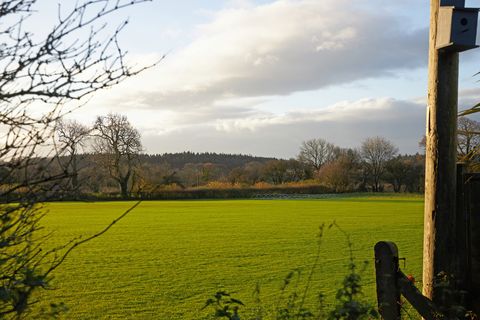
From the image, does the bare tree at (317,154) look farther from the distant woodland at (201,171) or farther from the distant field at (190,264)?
the distant field at (190,264)

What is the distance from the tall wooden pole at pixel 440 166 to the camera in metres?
3.99

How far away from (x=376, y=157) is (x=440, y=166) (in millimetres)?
97168

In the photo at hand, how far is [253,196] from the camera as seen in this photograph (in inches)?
2881

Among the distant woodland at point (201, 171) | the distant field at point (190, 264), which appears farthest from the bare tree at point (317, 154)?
the distant field at point (190, 264)

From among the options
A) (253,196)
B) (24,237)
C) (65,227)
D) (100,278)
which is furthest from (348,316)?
(253,196)

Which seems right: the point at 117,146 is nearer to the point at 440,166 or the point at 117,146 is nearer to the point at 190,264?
the point at 440,166

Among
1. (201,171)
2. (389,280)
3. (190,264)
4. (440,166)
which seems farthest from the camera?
(201,171)

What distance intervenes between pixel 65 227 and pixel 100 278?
47.8ft

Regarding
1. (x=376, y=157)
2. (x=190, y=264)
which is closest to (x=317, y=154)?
(x=376, y=157)

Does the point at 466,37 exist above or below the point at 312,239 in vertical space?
above

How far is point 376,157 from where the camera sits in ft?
323

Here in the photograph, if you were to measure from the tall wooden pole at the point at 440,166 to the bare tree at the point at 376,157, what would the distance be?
85.3 metres

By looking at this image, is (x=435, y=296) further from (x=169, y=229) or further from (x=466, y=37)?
(x=169, y=229)

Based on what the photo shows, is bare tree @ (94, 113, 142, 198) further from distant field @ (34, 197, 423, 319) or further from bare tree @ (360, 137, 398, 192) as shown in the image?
bare tree @ (360, 137, 398, 192)
